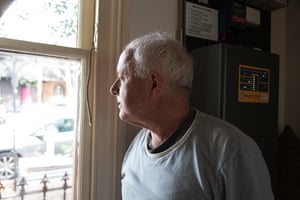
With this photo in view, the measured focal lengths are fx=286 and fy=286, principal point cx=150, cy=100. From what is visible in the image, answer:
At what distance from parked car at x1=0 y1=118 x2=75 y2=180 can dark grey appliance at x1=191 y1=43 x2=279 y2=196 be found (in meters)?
0.70

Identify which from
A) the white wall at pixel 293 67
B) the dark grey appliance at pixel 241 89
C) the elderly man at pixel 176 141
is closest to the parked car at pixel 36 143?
the elderly man at pixel 176 141

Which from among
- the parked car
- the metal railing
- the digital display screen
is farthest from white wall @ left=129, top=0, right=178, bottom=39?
the metal railing

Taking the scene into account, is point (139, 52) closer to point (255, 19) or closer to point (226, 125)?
point (226, 125)

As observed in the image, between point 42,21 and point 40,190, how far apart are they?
813mm

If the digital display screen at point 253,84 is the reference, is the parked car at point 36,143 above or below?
below

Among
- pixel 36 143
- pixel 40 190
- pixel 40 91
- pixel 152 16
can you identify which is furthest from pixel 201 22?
pixel 40 190

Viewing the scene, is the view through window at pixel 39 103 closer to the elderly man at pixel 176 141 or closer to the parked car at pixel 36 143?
the parked car at pixel 36 143

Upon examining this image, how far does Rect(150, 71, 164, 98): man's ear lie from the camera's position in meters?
1.11

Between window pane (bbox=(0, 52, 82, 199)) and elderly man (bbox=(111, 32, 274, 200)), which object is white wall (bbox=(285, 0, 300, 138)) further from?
window pane (bbox=(0, 52, 82, 199))

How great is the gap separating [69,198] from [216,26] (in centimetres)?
131

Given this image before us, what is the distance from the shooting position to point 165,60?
1.10 meters

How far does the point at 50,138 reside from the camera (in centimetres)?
139

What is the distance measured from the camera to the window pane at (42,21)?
50.4 inches

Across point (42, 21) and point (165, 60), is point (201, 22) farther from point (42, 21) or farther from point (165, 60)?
point (42, 21)
